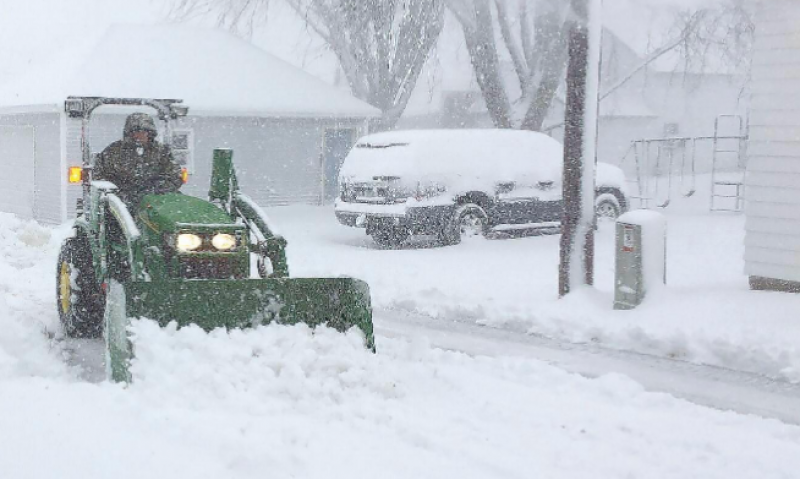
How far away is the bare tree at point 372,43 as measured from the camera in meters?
24.6

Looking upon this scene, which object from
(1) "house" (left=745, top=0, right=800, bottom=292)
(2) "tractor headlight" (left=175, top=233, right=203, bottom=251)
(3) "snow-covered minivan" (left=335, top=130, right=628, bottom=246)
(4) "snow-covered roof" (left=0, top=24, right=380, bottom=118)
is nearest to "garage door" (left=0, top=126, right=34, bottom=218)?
(4) "snow-covered roof" (left=0, top=24, right=380, bottom=118)

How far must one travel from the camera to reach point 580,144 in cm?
1061

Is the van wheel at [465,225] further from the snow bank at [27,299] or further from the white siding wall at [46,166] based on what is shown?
the white siding wall at [46,166]

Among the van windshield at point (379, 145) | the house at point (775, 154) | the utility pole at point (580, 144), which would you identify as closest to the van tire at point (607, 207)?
the van windshield at point (379, 145)

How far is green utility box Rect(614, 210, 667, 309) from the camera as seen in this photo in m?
10.0

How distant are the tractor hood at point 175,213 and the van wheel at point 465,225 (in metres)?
8.78

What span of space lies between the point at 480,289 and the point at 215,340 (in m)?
5.82

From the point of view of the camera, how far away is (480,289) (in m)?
11.8

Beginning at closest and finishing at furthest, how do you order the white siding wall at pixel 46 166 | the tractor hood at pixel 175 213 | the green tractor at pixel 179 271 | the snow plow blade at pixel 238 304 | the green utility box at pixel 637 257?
the snow plow blade at pixel 238 304
the green tractor at pixel 179 271
the tractor hood at pixel 175 213
the green utility box at pixel 637 257
the white siding wall at pixel 46 166

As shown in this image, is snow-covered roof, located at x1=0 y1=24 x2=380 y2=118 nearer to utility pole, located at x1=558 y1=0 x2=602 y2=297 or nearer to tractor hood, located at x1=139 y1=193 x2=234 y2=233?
utility pole, located at x1=558 y1=0 x2=602 y2=297

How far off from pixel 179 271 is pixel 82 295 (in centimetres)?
200

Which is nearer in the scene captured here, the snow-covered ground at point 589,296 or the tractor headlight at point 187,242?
the tractor headlight at point 187,242

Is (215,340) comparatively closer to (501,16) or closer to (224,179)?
(224,179)

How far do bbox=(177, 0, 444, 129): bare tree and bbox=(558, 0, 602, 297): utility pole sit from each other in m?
12.2
